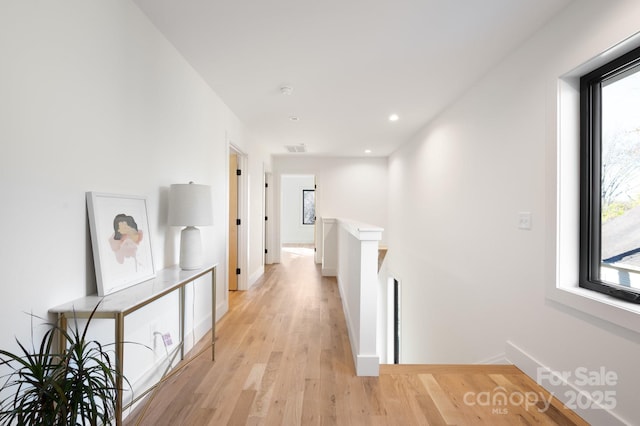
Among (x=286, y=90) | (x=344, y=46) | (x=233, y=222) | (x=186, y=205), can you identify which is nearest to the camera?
(x=186, y=205)

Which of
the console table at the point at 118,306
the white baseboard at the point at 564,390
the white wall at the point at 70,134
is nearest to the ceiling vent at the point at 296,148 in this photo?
the white wall at the point at 70,134

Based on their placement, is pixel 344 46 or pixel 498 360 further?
pixel 498 360

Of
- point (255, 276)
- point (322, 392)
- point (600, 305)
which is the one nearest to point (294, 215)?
point (255, 276)

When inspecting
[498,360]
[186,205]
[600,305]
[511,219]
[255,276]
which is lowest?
[498,360]

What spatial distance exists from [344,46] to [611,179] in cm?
187

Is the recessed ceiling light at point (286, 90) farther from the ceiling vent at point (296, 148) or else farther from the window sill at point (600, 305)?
the window sill at point (600, 305)

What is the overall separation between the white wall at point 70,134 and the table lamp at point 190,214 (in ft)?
0.47

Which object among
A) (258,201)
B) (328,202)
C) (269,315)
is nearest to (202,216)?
(269,315)

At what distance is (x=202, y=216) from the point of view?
6.86ft

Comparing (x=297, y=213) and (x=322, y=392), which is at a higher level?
(x=297, y=213)

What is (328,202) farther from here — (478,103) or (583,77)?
(583,77)

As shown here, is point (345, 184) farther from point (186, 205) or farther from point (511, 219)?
point (186, 205)

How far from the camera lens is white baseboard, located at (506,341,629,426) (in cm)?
153

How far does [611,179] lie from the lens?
1.66 m
